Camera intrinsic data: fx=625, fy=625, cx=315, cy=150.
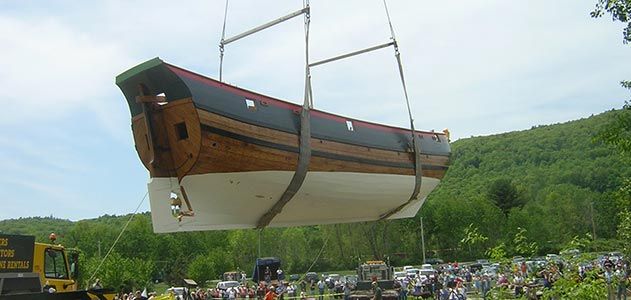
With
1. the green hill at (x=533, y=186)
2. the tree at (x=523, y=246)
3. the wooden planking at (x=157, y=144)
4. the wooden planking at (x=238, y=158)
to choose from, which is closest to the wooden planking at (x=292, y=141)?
the wooden planking at (x=238, y=158)

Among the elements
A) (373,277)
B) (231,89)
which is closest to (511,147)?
(373,277)

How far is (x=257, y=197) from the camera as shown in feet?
43.5

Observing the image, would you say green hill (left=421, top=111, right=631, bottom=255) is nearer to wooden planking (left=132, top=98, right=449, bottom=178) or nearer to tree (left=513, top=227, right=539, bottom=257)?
wooden planking (left=132, top=98, right=449, bottom=178)

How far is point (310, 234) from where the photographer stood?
8956 cm

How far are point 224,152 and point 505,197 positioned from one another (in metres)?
76.2

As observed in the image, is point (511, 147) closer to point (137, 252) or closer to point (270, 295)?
point (137, 252)

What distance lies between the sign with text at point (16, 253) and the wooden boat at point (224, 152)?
260 cm

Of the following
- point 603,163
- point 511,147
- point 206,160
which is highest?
point 511,147

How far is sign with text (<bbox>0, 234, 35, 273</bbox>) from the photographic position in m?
10.6

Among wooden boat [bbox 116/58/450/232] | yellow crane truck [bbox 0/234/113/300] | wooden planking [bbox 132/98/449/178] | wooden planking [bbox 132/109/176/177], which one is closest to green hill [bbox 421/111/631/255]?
wooden boat [bbox 116/58/450/232]

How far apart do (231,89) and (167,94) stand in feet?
4.22

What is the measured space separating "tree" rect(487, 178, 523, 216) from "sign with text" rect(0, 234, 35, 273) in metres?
76.6

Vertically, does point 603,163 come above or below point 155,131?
above

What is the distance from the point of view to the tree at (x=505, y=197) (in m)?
82.8
